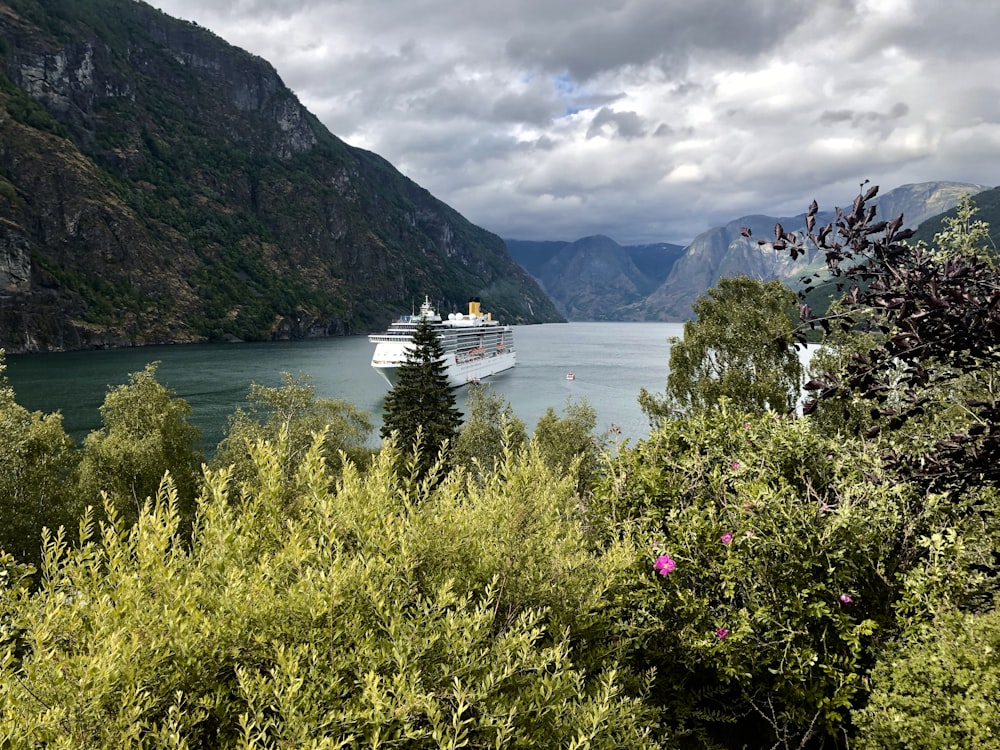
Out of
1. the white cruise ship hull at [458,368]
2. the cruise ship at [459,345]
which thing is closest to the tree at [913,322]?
the cruise ship at [459,345]

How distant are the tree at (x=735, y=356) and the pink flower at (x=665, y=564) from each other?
13997 mm

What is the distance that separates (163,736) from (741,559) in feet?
20.1

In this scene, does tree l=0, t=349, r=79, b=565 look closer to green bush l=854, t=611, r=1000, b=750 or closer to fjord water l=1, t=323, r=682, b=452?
green bush l=854, t=611, r=1000, b=750

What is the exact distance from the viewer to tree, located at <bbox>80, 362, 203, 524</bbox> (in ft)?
73.2

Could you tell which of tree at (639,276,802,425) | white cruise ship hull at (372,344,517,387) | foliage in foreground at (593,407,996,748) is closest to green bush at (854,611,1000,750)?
foliage in foreground at (593,407,996,748)

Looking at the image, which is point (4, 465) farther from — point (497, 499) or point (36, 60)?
point (36, 60)

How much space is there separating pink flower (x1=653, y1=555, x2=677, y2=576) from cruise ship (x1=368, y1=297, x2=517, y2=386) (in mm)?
63164

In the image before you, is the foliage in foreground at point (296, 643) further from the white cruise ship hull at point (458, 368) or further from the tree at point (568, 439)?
the white cruise ship hull at point (458, 368)

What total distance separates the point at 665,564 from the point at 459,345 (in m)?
86.5

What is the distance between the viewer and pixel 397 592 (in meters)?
4.22

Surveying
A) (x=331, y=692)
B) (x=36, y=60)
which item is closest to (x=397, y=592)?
(x=331, y=692)

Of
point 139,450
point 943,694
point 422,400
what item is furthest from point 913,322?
point 422,400

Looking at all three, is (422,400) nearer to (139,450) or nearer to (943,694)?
(139,450)

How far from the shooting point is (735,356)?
2112cm
